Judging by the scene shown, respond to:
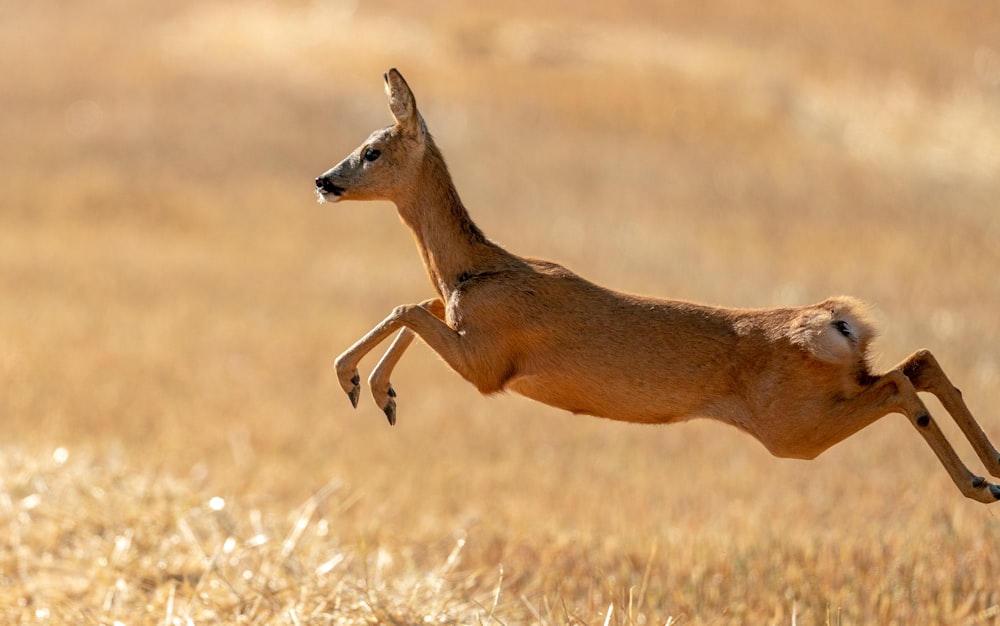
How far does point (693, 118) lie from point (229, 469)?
57.3 feet

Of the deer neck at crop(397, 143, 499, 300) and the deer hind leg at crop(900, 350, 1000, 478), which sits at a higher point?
the deer neck at crop(397, 143, 499, 300)

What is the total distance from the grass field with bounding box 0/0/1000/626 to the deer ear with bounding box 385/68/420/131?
6.10ft

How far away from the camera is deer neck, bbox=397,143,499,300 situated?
4.90 meters

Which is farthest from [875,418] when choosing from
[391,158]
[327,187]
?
[327,187]

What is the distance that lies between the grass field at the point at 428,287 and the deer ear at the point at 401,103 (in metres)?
1.86

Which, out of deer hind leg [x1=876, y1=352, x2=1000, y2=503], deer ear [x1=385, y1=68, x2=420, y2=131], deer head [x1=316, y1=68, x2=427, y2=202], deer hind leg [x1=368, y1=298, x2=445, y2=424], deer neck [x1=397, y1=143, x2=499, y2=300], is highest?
deer ear [x1=385, y1=68, x2=420, y2=131]

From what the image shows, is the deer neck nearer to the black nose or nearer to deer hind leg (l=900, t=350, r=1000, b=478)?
the black nose

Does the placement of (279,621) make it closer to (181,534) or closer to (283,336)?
(181,534)

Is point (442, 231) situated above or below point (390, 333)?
above

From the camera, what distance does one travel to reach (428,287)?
1906 centimetres

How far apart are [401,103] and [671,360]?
4.44ft

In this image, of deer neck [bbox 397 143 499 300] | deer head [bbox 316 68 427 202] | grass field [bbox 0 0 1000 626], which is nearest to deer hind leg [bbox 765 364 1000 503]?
grass field [bbox 0 0 1000 626]

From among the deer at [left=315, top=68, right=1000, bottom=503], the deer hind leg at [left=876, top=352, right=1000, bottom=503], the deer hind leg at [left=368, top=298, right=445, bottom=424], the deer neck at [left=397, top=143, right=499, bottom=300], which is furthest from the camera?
the deer neck at [left=397, top=143, right=499, bottom=300]

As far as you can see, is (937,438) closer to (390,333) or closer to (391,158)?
(390,333)
